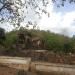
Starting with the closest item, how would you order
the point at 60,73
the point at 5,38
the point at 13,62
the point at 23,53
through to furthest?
the point at 60,73
the point at 13,62
the point at 23,53
the point at 5,38

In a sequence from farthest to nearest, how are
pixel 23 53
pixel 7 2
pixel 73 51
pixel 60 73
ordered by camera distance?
pixel 73 51 < pixel 23 53 < pixel 7 2 < pixel 60 73

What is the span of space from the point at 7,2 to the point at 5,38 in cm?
718

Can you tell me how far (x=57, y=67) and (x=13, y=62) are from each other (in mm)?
1888

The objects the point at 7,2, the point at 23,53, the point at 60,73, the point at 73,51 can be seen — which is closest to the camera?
the point at 60,73

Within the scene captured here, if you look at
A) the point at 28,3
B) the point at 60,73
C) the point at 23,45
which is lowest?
the point at 60,73

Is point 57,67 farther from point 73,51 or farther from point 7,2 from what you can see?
point 73,51

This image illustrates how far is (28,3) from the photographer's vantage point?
12.4m

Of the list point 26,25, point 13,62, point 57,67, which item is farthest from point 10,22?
point 57,67

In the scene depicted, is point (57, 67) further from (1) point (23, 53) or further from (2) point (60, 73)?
(1) point (23, 53)

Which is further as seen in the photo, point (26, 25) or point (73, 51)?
point (73, 51)

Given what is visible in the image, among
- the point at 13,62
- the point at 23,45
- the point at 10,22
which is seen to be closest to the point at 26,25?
the point at 10,22

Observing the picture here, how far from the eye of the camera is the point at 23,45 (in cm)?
1839

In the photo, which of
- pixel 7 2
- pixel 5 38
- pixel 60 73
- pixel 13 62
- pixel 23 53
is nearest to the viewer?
pixel 60 73

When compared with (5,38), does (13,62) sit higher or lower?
lower
